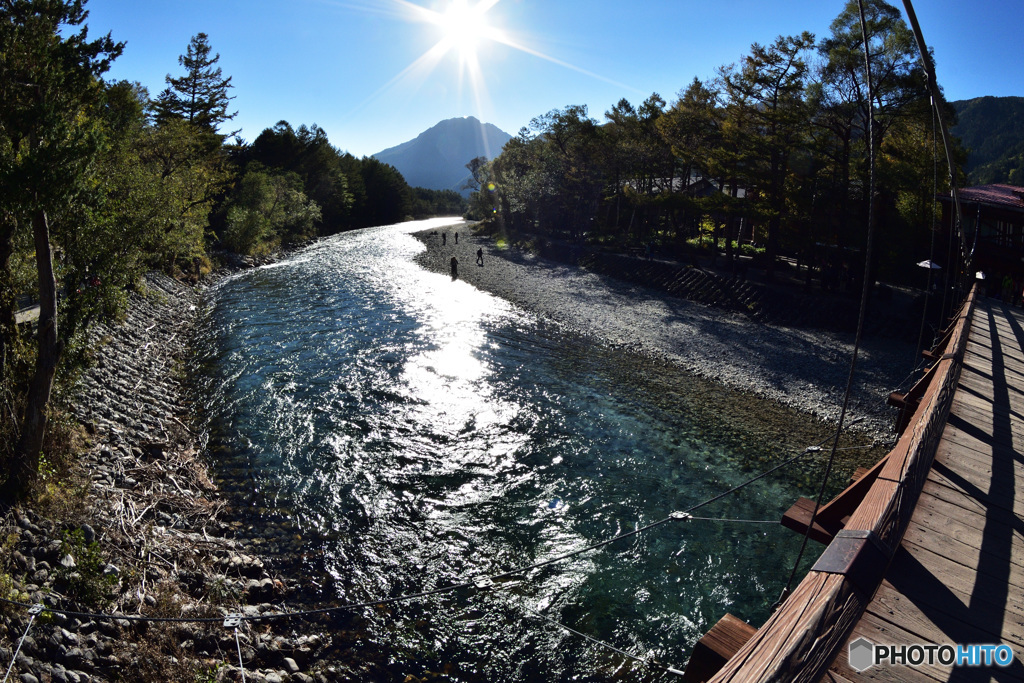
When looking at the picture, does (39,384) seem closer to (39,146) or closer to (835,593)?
(39,146)

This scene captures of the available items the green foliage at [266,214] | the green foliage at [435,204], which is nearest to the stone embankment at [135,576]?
the green foliage at [266,214]

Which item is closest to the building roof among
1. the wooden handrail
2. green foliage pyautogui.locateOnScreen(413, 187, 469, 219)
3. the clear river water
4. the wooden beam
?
the clear river water

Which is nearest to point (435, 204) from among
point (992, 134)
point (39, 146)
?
point (992, 134)

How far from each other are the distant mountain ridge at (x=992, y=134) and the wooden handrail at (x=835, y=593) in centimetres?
10624

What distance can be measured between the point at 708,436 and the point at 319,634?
11757mm

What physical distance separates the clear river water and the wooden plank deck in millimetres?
5146

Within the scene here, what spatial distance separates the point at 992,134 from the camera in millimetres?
101938

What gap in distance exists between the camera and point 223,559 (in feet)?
27.6

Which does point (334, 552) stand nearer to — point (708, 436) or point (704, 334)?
point (708, 436)

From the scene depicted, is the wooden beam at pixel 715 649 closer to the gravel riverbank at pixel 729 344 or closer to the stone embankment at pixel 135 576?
the stone embankment at pixel 135 576

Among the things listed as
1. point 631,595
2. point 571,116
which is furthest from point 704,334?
point 571,116

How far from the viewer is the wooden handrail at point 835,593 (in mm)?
1910

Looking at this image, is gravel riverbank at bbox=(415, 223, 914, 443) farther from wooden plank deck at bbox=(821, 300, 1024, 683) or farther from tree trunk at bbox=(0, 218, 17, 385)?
tree trunk at bbox=(0, 218, 17, 385)

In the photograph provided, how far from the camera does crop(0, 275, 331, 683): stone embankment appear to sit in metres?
5.61
